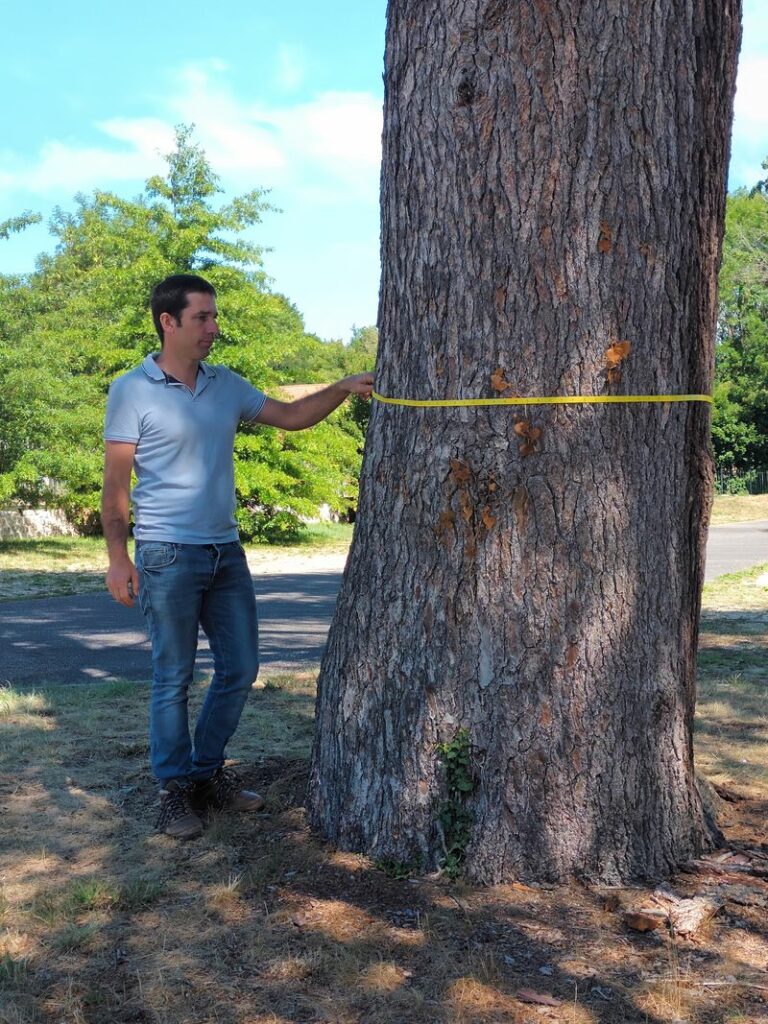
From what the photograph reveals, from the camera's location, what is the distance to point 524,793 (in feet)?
11.8

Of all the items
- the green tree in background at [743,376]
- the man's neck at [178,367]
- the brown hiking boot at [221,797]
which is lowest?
the brown hiking boot at [221,797]

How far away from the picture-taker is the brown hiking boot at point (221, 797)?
14.1 ft

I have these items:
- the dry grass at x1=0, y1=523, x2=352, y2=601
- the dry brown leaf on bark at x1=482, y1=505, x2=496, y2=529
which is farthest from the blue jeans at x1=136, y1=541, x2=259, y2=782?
the dry grass at x1=0, y1=523, x2=352, y2=601

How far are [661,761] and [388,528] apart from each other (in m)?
1.18

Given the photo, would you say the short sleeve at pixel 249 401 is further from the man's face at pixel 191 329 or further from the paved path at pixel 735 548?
the paved path at pixel 735 548

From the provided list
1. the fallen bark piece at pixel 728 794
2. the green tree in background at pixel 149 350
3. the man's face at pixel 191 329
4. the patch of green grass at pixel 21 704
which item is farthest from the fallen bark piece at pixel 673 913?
the green tree in background at pixel 149 350

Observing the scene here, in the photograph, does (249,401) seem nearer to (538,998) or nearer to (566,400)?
(566,400)

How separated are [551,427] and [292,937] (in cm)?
174

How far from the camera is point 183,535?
4141 millimetres

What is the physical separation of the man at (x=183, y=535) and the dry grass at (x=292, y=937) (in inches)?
11.3

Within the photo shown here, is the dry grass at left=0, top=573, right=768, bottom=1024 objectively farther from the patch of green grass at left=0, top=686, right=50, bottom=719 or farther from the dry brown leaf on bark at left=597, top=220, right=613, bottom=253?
the dry brown leaf on bark at left=597, top=220, right=613, bottom=253

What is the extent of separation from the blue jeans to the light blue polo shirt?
80mm

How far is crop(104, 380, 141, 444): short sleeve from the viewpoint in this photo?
13.5 feet

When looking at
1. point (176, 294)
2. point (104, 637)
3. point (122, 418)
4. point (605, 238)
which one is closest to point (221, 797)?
point (122, 418)
